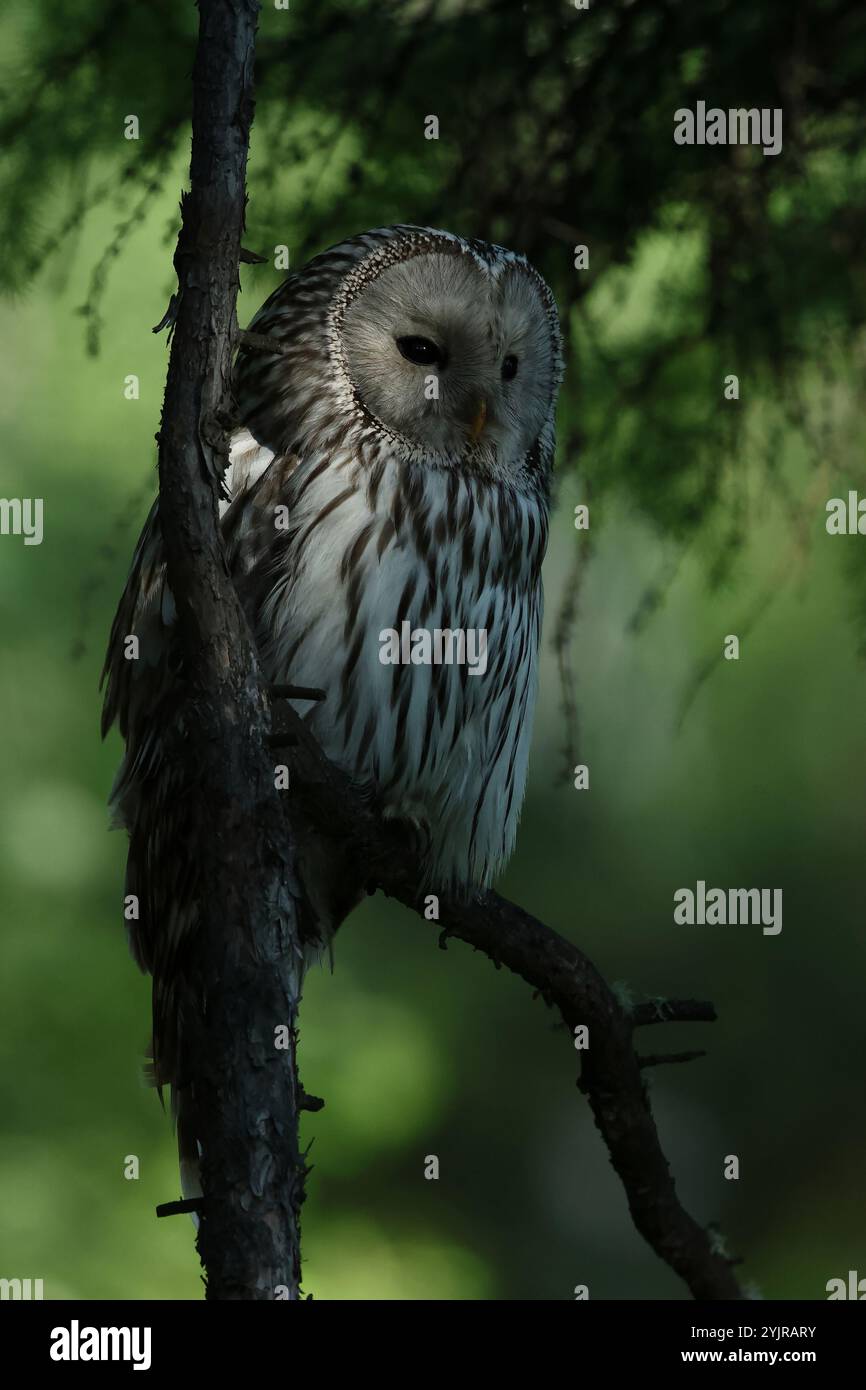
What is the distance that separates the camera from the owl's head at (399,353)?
241cm

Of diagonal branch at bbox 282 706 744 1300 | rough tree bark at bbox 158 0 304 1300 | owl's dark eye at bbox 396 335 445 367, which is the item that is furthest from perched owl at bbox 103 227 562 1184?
rough tree bark at bbox 158 0 304 1300

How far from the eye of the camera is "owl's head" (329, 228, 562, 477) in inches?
95.7

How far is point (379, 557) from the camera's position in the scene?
236 cm

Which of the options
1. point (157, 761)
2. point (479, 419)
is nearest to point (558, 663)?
point (479, 419)

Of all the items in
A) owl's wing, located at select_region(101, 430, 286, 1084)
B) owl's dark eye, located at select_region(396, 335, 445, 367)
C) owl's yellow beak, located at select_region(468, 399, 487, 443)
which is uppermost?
owl's dark eye, located at select_region(396, 335, 445, 367)

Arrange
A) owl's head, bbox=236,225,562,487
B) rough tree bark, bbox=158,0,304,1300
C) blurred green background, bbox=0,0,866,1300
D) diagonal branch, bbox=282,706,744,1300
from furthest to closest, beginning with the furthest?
blurred green background, bbox=0,0,866,1300, owl's head, bbox=236,225,562,487, diagonal branch, bbox=282,706,744,1300, rough tree bark, bbox=158,0,304,1300

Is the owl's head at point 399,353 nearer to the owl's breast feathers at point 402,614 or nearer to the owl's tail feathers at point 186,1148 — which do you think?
the owl's breast feathers at point 402,614

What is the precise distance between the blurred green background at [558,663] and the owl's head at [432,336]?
28cm

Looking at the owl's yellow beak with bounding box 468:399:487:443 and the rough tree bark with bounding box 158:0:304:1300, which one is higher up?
the owl's yellow beak with bounding box 468:399:487:443

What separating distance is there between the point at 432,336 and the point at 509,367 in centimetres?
15

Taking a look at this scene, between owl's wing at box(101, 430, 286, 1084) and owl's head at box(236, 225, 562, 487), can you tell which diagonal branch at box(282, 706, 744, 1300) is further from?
owl's head at box(236, 225, 562, 487)
